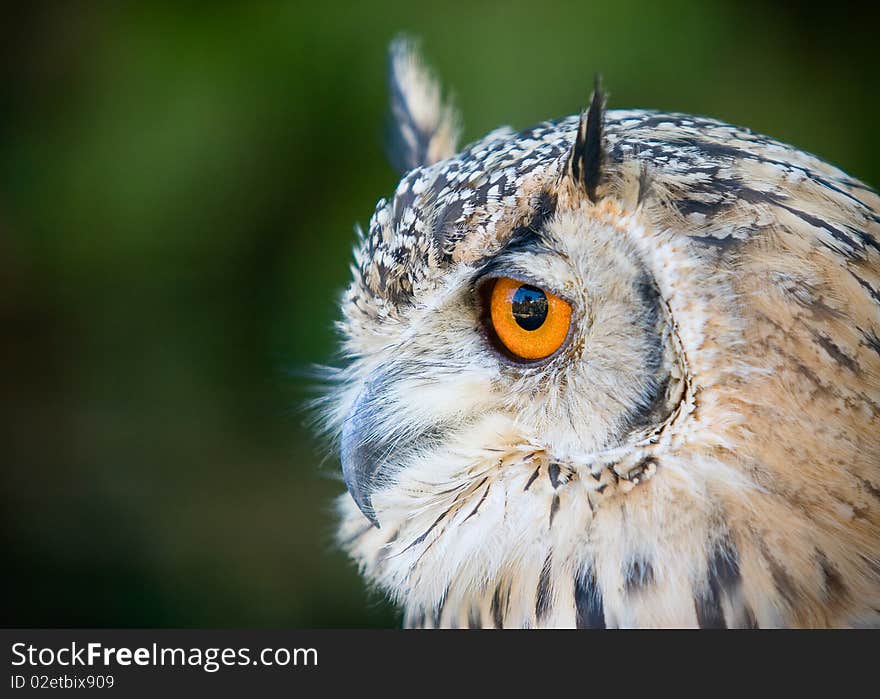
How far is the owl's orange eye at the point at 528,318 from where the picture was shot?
0.87m

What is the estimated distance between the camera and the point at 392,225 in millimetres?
1066

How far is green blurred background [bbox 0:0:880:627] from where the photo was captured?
215 centimetres

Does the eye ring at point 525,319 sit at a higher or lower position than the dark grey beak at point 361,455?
higher

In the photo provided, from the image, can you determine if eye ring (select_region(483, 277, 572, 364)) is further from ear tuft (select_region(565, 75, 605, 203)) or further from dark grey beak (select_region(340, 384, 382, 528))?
dark grey beak (select_region(340, 384, 382, 528))

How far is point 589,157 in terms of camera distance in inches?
32.8

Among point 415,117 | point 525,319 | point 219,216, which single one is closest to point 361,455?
point 525,319

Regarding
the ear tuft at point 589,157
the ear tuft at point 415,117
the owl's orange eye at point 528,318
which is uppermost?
the ear tuft at point 415,117

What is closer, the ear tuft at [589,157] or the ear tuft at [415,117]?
the ear tuft at [589,157]

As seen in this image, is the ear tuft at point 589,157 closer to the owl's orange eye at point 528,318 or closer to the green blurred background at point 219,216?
the owl's orange eye at point 528,318

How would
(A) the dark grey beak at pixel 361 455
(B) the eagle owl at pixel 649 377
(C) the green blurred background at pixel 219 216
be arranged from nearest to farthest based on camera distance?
1. (B) the eagle owl at pixel 649 377
2. (A) the dark grey beak at pixel 361 455
3. (C) the green blurred background at pixel 219 216

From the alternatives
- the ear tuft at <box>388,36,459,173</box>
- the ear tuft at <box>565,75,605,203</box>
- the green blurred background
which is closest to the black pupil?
the ear tuft at <box>565,75,605,203</box>

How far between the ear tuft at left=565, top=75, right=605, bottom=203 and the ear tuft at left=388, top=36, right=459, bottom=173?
Answer: 57 centimetres

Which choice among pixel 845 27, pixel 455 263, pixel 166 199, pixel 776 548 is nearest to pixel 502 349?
pixel 455 263

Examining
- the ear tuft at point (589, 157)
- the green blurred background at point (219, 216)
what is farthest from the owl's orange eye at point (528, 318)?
the green blurred background at point (219, 216)
